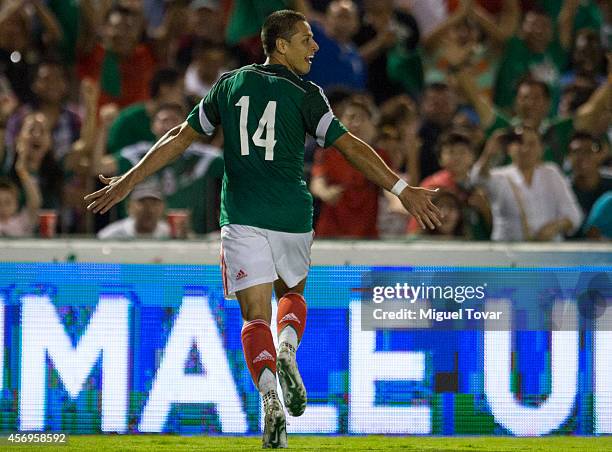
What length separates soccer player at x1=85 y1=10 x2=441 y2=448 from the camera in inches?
247

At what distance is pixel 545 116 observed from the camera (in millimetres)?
10906

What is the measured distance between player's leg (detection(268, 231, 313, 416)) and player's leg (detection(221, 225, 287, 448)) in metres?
0.07

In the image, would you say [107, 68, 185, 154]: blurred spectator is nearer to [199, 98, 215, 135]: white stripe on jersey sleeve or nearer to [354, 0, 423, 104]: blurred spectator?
[354, 0, 423, 104]: blurred spectator

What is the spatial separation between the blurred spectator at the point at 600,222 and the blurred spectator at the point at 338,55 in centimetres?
246

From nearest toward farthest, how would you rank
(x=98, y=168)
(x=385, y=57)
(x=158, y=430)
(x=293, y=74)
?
(x=293, y=74) → (x=158, y=430) → (x=98, y=168) → (x=385, y=57)

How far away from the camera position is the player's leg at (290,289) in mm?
6270

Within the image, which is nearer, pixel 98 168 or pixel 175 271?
pixel 175 271

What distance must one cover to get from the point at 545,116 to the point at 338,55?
181cm

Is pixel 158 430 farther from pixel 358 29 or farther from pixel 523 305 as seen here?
pixel 358 29

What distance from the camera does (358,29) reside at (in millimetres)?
11641

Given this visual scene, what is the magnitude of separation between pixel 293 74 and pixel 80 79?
18.2ft

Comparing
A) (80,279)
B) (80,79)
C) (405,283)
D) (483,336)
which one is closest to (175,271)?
(80,279)

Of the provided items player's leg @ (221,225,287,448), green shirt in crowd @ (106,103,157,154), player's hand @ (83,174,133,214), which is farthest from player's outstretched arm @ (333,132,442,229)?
green shirt in crowd @ (106,103,157,154)

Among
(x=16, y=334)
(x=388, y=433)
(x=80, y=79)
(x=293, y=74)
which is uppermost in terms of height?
(x=80, y=79)
